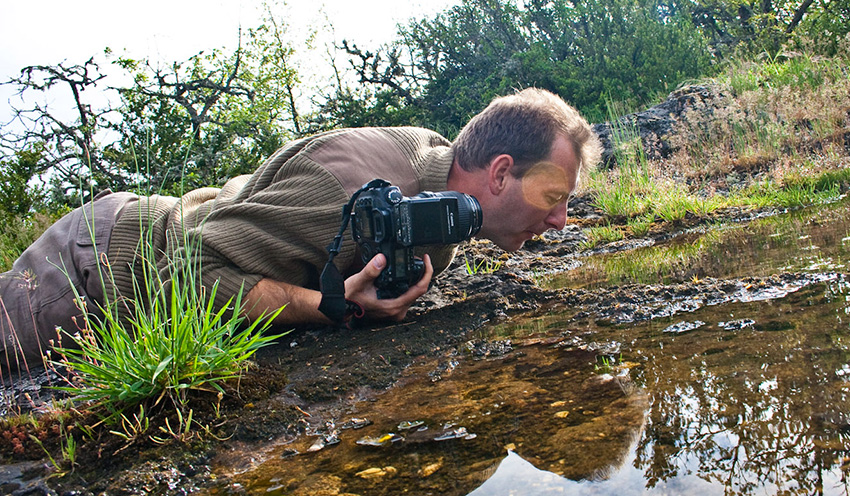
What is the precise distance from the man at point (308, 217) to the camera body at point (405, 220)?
89mm

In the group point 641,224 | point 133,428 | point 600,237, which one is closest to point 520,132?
point 133,428

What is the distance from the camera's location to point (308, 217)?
2.78m

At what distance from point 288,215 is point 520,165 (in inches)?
44.6

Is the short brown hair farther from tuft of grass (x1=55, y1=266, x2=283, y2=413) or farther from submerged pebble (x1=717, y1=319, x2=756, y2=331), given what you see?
tuft of grass (x1=55, y1=266, x2=283, y2=413)

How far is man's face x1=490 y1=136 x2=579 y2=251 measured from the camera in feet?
10.0

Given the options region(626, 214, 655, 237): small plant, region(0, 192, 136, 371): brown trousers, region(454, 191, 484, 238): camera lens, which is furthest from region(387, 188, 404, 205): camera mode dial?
region(626, 214, 655, 237): small plant

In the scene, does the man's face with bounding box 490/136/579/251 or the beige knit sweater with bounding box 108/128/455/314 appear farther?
the man's face with bounding box 490/136/579/251

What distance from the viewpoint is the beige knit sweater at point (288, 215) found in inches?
110

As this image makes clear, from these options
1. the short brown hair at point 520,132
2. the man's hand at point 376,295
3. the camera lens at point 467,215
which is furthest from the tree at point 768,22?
the man's hand at point 376,295

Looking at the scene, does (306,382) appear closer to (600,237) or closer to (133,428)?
(133,428)

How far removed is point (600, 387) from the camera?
174 centimetres

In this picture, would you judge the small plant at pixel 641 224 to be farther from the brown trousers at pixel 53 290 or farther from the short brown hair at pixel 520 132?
the brown trousers at pixel 53 290

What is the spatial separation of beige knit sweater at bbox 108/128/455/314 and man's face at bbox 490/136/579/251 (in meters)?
0.33

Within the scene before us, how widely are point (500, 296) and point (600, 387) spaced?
1.55 meters
